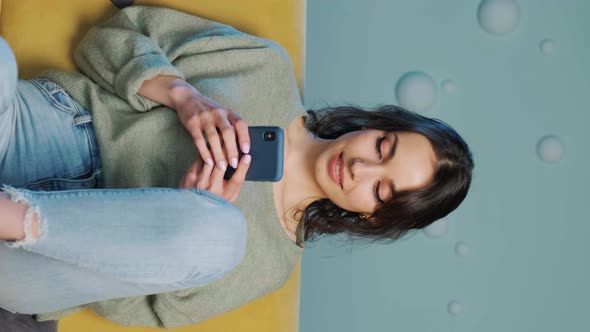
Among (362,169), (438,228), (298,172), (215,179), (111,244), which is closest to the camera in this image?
(111,244)

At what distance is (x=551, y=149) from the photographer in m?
1.32

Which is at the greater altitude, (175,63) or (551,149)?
(175,63)

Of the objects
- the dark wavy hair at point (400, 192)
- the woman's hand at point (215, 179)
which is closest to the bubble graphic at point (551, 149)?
the dark wavy hair at point (400, 192)

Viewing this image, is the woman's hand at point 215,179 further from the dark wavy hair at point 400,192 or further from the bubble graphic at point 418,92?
the bubble graphic at point 418,92

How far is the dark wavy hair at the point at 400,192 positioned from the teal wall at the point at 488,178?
3.3 inches

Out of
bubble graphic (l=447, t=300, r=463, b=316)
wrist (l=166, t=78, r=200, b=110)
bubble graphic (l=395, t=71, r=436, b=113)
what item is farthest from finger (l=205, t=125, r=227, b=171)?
bubble graphic (l=447, t=300, r=463, b=316)

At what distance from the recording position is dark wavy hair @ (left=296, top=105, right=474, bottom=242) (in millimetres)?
1203

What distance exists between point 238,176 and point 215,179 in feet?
0.12

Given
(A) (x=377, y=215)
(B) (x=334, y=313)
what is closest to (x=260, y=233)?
(A) (x=377, y=215)

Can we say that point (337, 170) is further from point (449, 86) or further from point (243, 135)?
point (449, 86)

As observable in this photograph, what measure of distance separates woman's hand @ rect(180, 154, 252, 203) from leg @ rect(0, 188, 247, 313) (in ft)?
0.46

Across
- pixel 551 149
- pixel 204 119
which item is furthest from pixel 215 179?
pixel 551 149

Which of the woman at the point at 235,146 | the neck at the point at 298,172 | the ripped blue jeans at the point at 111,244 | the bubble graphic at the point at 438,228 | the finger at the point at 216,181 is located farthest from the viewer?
the bubble graphic at the point at 438,228

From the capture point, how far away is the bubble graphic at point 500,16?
1.33m
